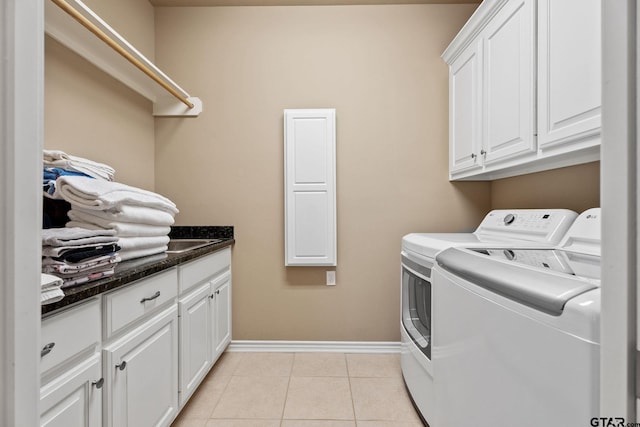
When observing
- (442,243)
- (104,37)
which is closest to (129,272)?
(104,37)

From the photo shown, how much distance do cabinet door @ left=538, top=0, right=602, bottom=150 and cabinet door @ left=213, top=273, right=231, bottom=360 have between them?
1.94m

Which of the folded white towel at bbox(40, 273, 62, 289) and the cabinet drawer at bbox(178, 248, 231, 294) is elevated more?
the folded white towel at bbox(40, 273, 62, 289)

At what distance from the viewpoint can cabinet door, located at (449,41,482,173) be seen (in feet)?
6.11

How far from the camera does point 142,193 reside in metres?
1.44

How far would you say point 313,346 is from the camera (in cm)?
237

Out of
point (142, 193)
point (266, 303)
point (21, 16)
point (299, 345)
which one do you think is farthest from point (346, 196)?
point (21, 16)

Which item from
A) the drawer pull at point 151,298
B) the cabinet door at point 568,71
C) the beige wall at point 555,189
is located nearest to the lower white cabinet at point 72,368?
the drawer pull at point 151,298

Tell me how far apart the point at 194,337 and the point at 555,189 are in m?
2.11

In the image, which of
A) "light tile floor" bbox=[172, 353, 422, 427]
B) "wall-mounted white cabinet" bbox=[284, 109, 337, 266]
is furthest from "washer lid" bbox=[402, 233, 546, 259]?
"light tile floor" bbox=[172, 353, 422, 427]

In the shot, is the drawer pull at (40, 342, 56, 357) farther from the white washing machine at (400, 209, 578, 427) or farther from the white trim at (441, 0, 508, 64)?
the white trim at (441, 0, 508, 64)

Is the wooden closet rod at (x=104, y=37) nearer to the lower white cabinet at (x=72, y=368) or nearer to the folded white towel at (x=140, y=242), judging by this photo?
the folded white towel at (x=140, y=242)

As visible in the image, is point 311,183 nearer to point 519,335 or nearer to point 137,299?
point 137,299

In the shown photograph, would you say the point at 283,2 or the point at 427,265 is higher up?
the point at 283,2

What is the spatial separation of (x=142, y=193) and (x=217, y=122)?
3.73 ft
